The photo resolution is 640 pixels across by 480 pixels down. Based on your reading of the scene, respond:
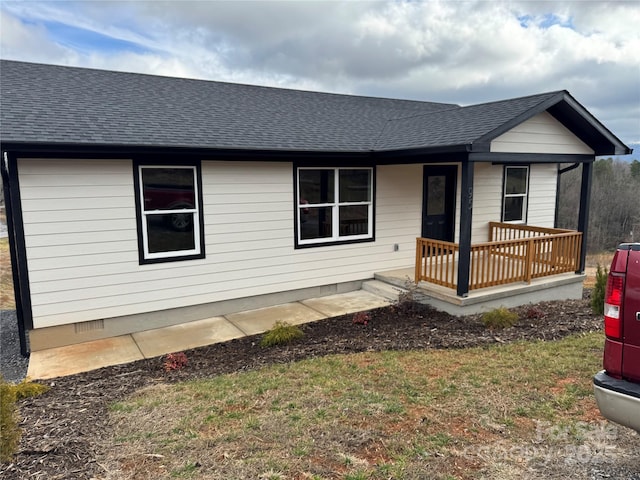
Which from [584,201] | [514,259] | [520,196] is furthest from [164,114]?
[520,196]

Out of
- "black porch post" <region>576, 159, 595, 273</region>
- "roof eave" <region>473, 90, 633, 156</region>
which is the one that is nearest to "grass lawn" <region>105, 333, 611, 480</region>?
"roof eave" <region>473, 90, 633, 156</region>

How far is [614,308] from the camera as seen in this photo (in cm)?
261

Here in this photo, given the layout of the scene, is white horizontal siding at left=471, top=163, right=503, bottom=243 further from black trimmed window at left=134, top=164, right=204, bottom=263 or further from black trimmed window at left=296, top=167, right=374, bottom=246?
black trimmed window at left=134, top=164, right=204, bottom=263

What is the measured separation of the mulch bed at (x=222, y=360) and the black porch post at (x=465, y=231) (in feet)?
1.96

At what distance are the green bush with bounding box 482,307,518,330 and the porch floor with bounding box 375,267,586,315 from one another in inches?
23.5

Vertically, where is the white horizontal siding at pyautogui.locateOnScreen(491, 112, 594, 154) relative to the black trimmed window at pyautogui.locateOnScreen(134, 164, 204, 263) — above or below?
above

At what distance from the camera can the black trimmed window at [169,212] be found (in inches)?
263

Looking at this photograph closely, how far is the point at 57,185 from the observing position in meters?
6.00

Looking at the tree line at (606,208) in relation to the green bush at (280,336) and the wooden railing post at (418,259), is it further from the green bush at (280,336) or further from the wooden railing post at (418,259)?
the green bush at (280,336)

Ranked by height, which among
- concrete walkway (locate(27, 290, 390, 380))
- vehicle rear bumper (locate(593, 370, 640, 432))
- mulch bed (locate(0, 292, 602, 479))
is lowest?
concrete walkway (locate(27, 290, 390, 380))

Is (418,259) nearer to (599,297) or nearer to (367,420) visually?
(599,297)

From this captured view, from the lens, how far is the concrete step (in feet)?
26.9

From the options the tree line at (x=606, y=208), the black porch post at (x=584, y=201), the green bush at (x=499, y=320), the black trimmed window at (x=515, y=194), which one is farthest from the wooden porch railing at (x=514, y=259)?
the tree line at (x=606, y=208)

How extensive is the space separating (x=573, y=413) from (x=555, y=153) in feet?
18.9
